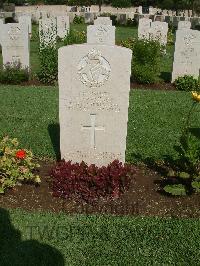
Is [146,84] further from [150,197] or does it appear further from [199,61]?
[150,197]

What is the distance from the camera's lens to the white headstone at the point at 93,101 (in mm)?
4973

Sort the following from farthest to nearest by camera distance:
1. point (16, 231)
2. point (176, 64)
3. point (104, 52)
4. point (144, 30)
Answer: point (144, 30)
point (176, 64)
point (104, 52)
point (16, 231)

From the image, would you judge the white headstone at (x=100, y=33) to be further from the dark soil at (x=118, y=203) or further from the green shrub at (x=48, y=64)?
the dark soil at (x=118, y=203)

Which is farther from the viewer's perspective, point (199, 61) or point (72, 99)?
point (199, 61)

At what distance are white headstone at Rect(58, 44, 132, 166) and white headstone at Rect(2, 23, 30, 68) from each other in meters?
7.64

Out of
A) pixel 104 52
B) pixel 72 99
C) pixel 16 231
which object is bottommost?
pixel 16 231

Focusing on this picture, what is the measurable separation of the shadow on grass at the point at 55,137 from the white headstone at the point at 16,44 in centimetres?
530

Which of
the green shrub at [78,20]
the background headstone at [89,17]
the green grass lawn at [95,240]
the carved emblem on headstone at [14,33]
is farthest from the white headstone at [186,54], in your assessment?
the background headstone at [89,17]

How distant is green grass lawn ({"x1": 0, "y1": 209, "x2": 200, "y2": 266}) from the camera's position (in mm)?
4027

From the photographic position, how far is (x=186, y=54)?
1216 cm

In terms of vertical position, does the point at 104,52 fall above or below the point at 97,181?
above

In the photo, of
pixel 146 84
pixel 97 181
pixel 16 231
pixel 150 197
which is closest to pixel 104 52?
pixel 97 181

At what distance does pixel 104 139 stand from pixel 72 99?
738mm

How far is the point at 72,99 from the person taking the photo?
5.21 metres
